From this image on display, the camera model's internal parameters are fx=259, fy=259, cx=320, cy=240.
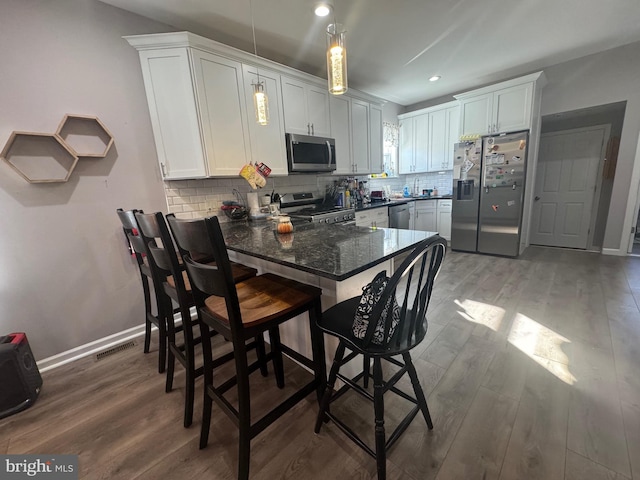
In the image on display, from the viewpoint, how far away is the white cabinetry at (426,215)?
16.0ft

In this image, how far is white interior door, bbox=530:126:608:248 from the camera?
160 inches

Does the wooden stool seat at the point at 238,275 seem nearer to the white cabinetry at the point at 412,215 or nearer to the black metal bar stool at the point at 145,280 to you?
the black metal bar stool at the point at 145,280

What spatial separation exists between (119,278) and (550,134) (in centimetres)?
634

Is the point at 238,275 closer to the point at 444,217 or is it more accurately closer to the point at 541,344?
the point at 541,344

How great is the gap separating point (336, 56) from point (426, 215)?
4.06m

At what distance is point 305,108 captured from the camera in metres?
3.14

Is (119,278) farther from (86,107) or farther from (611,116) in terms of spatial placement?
(611,116)

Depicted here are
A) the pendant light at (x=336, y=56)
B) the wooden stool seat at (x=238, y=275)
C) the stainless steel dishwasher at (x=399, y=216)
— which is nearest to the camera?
the pendant light at (x=336, y=56)

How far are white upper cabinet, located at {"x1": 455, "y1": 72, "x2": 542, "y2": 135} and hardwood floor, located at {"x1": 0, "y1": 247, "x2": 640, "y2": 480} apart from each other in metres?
2.73

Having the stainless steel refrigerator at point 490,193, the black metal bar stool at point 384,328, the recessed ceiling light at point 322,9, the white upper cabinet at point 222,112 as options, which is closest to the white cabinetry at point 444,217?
the stainless steel refrigerator at point 490,193

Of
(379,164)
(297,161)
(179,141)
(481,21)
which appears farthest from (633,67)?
(179,141)

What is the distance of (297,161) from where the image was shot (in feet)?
10.0

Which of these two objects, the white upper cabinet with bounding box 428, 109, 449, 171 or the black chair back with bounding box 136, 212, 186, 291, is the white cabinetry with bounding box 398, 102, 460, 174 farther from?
the black chair back with bounding box 136, 212, 186, 291

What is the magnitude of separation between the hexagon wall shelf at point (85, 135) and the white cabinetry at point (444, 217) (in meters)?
4.75
